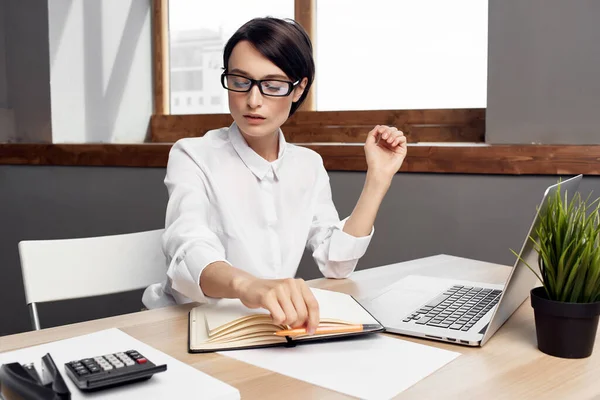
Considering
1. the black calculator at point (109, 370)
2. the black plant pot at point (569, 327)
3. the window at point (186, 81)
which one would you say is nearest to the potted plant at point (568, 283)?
the black plant pot at point (569, 327)

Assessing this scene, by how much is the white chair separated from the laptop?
61cm

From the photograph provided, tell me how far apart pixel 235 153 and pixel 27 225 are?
1803 millimetres

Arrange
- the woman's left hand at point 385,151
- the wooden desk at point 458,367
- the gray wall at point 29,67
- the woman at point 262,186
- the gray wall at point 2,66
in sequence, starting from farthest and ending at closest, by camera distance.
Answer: the gray wall at point 2,66, the gray wall at point 29,67, the woman's left hand at point 385,151, the woman at point 262,186, the wooden desk at point 458,367

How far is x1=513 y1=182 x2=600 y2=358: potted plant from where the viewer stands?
80cm

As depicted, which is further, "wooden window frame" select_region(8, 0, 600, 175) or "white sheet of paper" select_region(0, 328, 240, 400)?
"wooden window frame" select_region(8, 0, 600, 175)

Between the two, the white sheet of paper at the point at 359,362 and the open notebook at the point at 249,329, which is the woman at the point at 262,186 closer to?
the open notebook at the point at 249,329

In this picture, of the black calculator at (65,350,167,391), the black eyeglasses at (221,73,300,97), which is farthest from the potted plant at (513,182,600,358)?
the black eyeglasses at (221,73,300,97)

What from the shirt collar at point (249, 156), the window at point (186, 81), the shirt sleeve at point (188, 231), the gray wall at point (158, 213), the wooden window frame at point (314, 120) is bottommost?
the gray wall at point (158, 213)

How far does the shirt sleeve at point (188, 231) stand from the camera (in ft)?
3.49

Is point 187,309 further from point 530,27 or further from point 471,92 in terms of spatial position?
point 471,92

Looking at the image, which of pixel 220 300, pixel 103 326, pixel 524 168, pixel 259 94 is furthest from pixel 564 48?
pixel 103 326

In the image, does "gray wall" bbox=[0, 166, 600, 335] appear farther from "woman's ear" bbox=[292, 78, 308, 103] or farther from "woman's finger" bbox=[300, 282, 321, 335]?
"woman's finger" bbox=[300, 282, 321, 335]

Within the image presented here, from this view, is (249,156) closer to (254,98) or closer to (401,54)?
(254,98)

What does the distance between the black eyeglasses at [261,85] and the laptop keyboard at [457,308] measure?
507 mm
